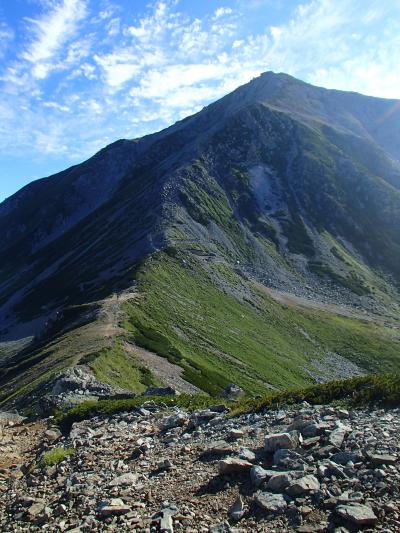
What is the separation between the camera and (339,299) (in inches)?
5679

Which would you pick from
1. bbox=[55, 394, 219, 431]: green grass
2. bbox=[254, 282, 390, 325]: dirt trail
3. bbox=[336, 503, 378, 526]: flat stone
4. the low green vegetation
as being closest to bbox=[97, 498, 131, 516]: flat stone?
bbox=[336, 503, 378, 526]: flat stone

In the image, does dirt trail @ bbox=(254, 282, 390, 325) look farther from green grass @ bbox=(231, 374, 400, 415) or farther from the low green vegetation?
green grass @ bbox=(231, 374, 400, 415)

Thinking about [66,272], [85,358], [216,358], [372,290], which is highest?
[66,272]

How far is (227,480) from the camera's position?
1328cm

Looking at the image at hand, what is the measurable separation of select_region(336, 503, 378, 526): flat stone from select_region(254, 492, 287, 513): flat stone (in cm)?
134

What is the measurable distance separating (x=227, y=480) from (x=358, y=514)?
407 centimetres

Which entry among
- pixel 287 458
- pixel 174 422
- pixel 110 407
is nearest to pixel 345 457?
pixel 287 458

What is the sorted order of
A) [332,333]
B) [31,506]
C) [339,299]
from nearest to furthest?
[31,506] → [332,333] → [339,299]

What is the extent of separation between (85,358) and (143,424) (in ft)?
97.2

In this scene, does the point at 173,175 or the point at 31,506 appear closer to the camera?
the point at 31,506

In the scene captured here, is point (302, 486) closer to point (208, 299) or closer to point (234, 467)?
point (234, 467)

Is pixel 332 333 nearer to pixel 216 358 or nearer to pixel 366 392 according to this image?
pixel 216 358

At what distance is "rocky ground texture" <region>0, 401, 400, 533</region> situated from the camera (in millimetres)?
11000

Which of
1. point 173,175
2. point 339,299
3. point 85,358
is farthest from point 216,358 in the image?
point 173,175
